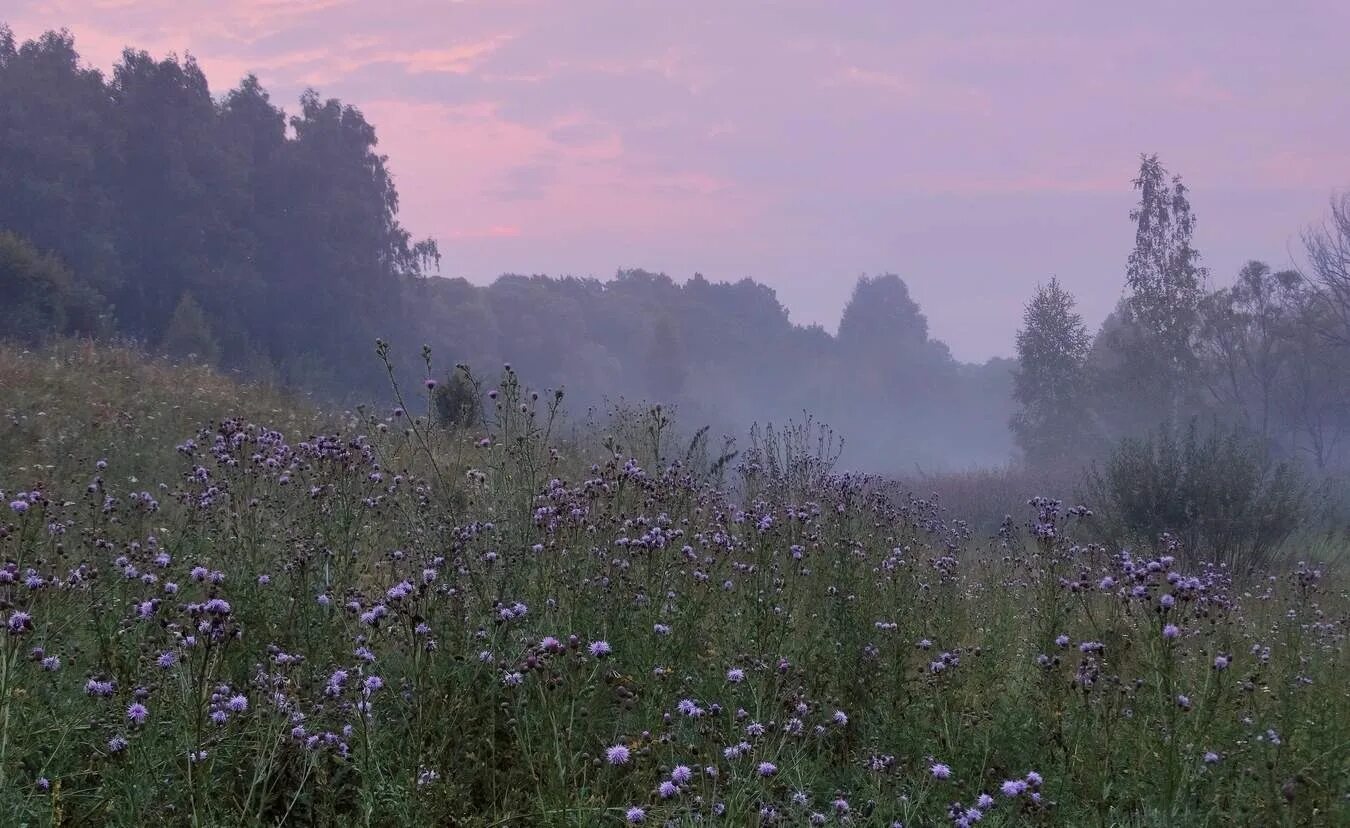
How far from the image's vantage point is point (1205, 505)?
12789 millimetres

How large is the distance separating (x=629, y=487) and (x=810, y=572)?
4.92ft

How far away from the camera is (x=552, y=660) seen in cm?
309

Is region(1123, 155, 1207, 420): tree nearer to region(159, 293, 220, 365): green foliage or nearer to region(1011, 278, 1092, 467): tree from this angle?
region(1011, 278, 1092, 467): tree

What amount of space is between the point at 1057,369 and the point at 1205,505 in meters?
31.3

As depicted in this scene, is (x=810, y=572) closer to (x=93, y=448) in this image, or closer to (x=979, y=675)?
(x=979, y=675)

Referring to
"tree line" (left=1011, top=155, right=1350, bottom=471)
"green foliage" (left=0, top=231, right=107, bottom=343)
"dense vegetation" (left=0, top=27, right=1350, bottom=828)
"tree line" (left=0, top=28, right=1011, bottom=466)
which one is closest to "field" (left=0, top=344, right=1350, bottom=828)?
"dense vegetation" (left=0, top=27, right=1350, bottom=828)

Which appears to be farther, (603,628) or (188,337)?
(188,337)

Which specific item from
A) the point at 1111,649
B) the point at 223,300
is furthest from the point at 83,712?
the point at 223,300

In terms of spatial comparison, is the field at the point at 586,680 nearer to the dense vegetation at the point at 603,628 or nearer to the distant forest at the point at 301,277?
the dense vegetation at the point at 603,628

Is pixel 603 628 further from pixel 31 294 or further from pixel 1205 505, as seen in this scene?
pixel 31 294

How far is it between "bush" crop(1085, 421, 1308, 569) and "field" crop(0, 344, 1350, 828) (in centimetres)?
616

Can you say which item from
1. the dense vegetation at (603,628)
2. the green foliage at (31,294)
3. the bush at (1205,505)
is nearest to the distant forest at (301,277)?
the green foliage at (31,294)

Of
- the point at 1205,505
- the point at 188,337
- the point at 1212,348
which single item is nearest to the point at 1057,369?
the point at 1212,348

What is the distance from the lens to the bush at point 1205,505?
41.2 feet
